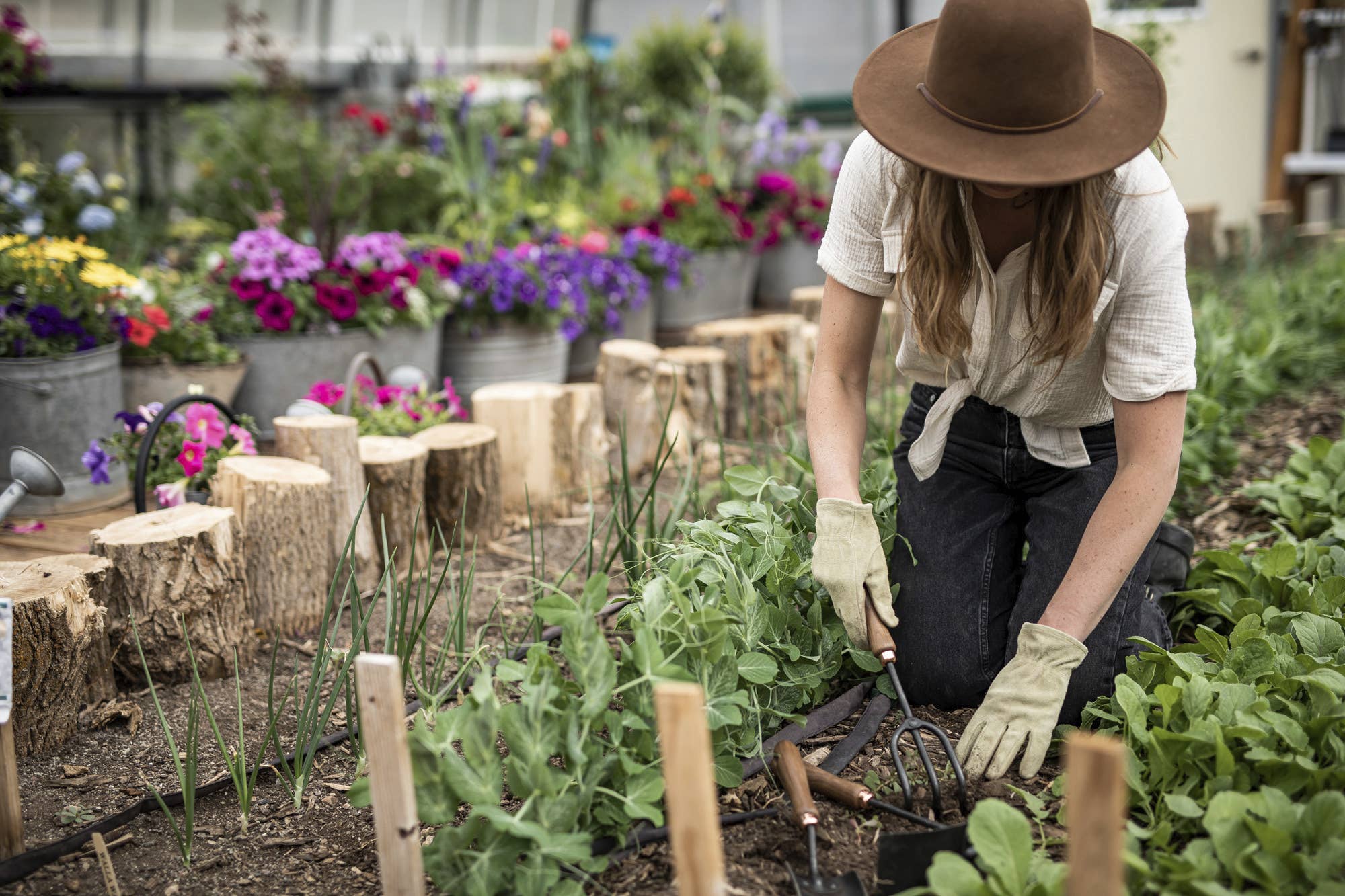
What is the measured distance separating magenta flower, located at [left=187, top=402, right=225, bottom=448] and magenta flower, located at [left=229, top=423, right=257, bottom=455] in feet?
0.12

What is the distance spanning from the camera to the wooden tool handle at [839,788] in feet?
4.74

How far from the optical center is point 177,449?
2.43m

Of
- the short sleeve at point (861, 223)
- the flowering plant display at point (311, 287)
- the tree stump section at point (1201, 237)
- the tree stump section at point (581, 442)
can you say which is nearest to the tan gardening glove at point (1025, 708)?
the short sleeve at point (861, 223)

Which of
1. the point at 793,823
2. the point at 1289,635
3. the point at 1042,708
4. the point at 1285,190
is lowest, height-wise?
the point at 793,823

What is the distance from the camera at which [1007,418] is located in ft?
6.25

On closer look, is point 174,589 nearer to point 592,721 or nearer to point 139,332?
point 592,721

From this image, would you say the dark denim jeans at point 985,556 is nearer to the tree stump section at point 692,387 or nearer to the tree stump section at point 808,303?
the tree stump section at point 692,387

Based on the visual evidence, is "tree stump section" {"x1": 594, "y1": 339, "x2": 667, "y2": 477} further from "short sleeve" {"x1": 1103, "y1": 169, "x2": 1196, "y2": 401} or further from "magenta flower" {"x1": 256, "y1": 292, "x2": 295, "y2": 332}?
"short sleeve" {"x1": 1103, "y1": 169, "x2": 1196, "y2": 401}

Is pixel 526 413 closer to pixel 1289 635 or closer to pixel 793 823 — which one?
pixel 793 823

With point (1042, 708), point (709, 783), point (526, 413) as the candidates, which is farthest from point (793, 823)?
point (526, 413)

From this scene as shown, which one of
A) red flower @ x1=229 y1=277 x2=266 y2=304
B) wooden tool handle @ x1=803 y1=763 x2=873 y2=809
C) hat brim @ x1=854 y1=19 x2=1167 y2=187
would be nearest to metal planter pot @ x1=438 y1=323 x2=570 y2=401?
red flower @ x1=229 y1=277 x2=266 y2=304

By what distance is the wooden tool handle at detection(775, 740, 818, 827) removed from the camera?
138 cm

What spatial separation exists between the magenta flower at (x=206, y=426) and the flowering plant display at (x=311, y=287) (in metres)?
0.74

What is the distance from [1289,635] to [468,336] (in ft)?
8.84
